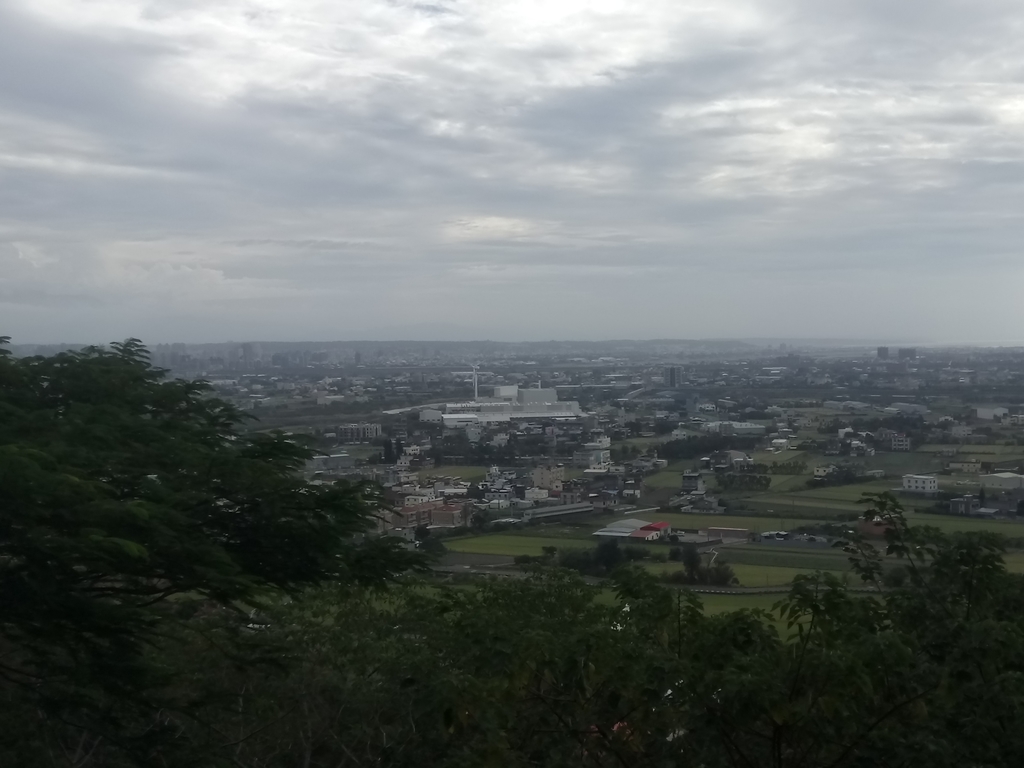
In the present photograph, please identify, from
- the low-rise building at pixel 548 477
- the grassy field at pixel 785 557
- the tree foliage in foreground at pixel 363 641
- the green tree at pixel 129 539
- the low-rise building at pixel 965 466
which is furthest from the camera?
the low-rise building at pixel 548 477

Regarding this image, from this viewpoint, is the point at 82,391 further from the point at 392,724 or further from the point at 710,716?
the point at 710,716

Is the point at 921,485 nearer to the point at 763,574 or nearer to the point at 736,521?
Answer: the point at 736,521

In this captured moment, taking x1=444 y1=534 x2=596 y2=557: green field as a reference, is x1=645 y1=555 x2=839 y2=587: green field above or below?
above

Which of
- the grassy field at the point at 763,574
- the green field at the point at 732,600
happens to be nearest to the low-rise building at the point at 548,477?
the grassy field at the point at 763,574

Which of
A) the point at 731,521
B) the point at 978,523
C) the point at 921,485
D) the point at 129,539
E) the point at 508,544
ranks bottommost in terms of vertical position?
the point at 508,544

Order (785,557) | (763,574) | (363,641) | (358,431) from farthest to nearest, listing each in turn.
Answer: (358,431), (785,557), (763,574), (363,641)

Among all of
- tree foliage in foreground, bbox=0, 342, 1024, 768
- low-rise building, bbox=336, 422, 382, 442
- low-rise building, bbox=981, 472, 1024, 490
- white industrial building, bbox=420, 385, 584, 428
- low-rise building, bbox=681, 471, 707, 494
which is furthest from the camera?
white industrial building, bbox=420, 385, 584, 428

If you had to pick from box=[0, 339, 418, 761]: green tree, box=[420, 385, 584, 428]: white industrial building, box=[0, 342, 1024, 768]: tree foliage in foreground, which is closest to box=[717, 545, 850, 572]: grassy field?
box=[0, 342, 1024, 768]: tree foliage in foreground

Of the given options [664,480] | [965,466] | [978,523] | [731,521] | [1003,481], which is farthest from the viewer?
[664,480]

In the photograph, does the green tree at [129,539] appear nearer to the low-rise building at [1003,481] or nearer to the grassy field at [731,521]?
the grassy field at [731,521]

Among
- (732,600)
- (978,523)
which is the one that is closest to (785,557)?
(732,600)

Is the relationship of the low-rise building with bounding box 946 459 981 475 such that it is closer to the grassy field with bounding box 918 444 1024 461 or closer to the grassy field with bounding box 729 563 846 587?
the grassy field with bounding box 918 444 1024 461
